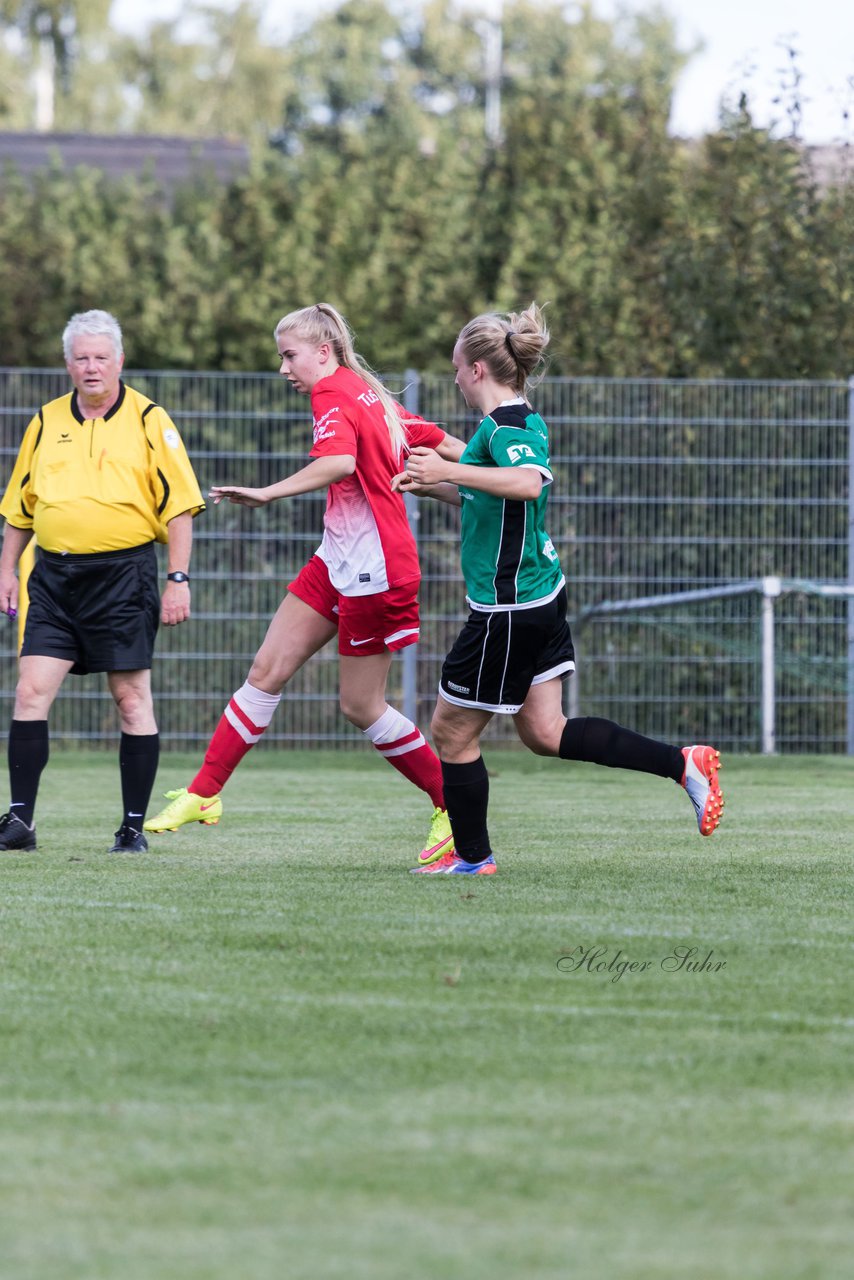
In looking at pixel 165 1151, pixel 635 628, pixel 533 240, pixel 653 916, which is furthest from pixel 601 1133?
pixel 533 240

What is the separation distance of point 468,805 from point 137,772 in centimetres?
137

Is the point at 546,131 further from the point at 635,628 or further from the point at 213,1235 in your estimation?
the point at 213,1235

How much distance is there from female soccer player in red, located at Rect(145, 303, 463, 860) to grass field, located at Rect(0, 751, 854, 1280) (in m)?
0.61

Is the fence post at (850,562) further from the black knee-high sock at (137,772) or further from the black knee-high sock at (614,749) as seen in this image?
the black knee-high sock at (137,772)

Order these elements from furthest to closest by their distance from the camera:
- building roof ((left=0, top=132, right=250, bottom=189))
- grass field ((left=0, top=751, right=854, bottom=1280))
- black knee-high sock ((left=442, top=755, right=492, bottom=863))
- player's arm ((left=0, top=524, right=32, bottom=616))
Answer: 1. building roof ((left=0, top=132, right=250, bottom=189))
2. player's arm ((left=0, top=524, right=32, bottom=616))
3. black knee-high sock ((left=442, top=755, right=492, bottom=863))
4. grass field ((left=0, top=751, right=854, bottom=1280))

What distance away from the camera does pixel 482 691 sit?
5238 millimetres

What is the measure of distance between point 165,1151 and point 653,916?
7.27 feet

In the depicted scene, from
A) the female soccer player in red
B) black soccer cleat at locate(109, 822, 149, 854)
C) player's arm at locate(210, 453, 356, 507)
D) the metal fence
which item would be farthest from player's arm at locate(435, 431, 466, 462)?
the metal fence

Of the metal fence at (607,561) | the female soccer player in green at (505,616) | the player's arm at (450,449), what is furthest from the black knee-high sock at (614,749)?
the metal fence at (607,561)

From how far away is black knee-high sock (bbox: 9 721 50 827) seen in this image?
6.16 metres

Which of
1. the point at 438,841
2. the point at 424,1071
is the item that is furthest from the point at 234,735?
the point at 424,1071

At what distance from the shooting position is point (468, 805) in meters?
5.41

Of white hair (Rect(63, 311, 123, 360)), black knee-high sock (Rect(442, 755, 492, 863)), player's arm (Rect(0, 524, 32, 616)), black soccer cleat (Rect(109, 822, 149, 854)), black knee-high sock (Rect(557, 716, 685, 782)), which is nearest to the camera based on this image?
black knee-high sock (Rect(442, 755, 492, 863))

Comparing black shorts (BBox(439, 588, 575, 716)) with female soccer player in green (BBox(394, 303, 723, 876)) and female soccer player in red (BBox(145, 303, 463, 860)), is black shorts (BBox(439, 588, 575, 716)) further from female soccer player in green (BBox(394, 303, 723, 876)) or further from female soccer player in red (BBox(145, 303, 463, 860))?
female soccer player in red (BBox(145, 303, 463, 860))
